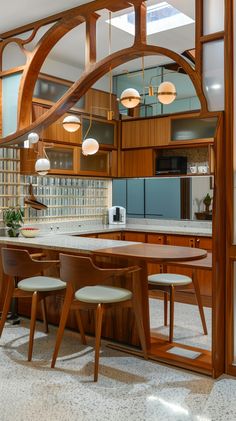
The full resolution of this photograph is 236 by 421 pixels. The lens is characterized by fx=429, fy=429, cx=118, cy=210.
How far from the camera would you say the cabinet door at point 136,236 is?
600 centimetres

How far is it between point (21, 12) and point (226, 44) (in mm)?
2366

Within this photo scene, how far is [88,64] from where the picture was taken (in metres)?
4.12

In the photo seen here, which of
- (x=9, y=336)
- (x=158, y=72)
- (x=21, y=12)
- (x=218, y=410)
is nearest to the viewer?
(x=218, y=410)

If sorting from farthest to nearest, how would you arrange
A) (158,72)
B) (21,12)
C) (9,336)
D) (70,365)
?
1. (158,72)
2. (21,12)
3. (9,336)
4. (70,365)

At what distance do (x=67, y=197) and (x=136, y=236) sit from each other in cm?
118

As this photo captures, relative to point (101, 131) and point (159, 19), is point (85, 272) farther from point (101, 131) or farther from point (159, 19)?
point (101, 131)

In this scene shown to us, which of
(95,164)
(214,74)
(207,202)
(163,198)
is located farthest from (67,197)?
(214,74)

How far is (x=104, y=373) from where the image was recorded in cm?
325

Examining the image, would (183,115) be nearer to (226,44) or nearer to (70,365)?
(226,44)

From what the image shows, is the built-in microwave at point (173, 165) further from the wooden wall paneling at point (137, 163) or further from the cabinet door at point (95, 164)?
the cabinet door at point (95, 164)

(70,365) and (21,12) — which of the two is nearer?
(70,365)

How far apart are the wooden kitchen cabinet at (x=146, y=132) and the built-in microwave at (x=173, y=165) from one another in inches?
9.1

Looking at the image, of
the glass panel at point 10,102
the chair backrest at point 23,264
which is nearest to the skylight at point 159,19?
the glass panel at point 10,102

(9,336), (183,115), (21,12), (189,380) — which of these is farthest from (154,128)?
(189,380)
